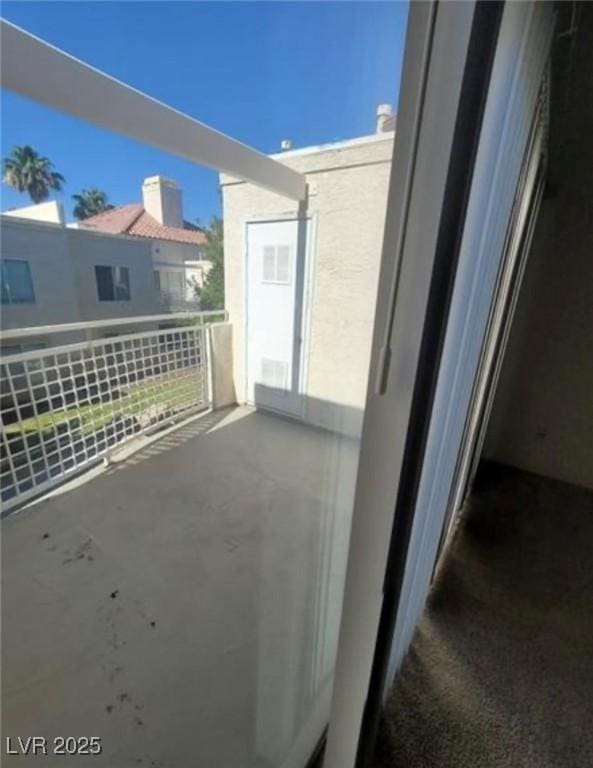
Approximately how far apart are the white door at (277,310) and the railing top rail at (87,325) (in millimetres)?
308

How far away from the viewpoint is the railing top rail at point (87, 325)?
35 cm

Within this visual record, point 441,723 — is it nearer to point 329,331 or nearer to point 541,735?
point 541,735

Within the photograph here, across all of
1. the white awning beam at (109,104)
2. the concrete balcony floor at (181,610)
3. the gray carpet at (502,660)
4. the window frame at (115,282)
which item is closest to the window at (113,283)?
the window frame at (115,282)

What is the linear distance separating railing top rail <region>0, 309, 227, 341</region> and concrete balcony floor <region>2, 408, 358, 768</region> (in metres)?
0.41

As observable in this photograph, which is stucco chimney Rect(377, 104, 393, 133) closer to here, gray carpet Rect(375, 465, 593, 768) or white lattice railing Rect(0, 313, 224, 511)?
white lattice railing Rect(0, 313, 224, 511)

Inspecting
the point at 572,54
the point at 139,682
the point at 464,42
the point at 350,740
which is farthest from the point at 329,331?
the point at 572,54

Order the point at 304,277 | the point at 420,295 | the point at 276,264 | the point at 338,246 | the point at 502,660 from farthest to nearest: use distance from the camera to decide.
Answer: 1. the point at 502,660
2. the point at 276,264
3. the point at 304,277
4. the point at 338,246
5. the point at 420,295

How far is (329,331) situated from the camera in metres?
0.79

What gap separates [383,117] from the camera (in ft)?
1.78

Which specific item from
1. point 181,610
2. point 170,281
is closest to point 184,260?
point 170,281

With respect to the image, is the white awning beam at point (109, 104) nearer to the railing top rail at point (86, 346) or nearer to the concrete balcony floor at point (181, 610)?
the railing top rail at point (86, 346)

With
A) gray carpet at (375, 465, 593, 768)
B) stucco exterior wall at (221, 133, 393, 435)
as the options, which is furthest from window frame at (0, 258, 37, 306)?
gray carpet at (375, 465, 593, 768)

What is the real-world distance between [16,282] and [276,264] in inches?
28.1

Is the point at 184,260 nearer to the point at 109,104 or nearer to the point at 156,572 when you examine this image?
the point at 109,104
